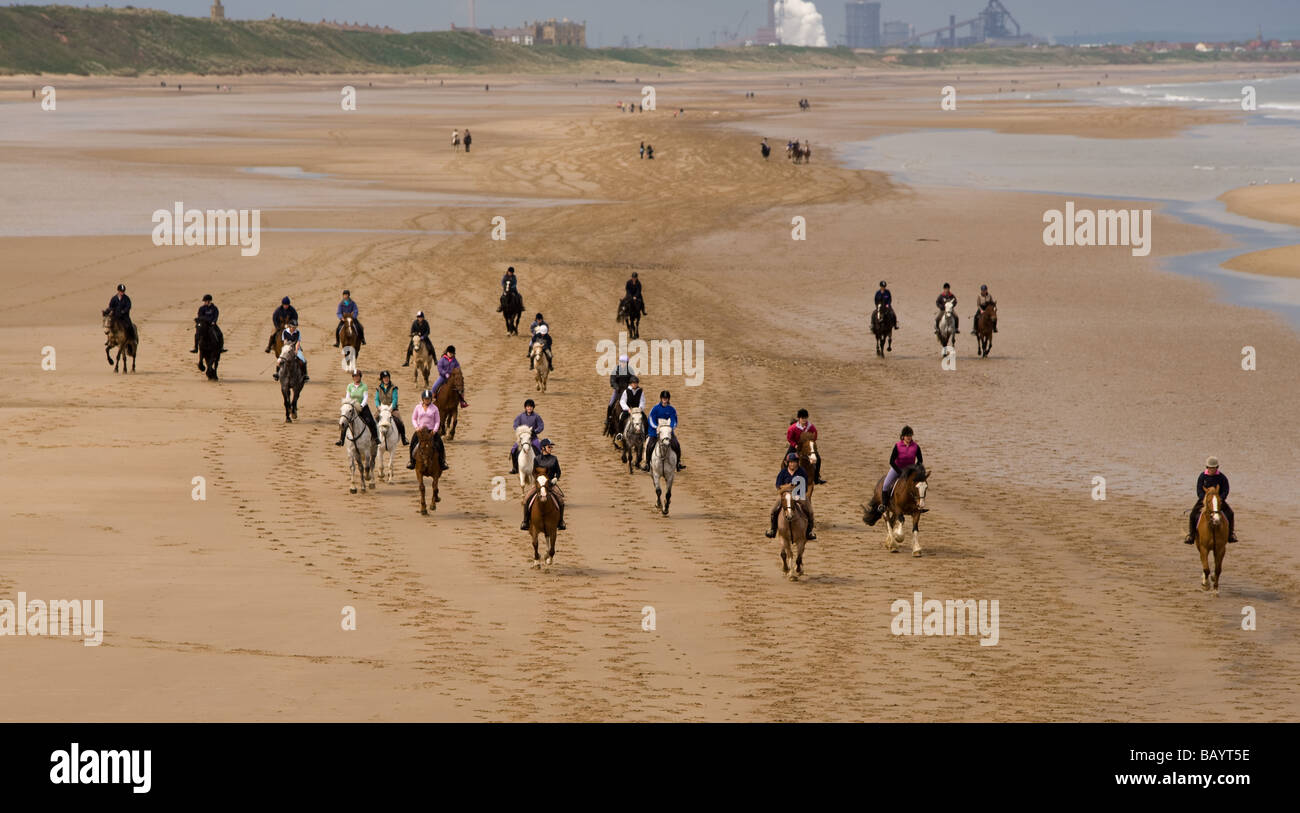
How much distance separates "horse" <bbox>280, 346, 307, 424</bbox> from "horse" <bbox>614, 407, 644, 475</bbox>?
643cm

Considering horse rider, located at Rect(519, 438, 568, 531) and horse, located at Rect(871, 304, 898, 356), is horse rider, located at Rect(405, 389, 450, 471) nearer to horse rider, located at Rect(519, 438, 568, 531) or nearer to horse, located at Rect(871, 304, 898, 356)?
horse rider, located at Rect(519, 438, 568, 531)

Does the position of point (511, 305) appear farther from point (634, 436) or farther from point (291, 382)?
point (634, 436)

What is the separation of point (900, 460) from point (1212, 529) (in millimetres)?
4023

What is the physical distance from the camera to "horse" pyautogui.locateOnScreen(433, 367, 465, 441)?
79.9 ft

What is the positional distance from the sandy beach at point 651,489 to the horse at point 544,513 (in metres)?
0.58

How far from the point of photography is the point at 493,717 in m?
13.8

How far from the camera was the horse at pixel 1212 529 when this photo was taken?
58.2 feet

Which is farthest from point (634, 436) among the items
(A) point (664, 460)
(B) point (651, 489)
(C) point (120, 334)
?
(C) point (120, 334)

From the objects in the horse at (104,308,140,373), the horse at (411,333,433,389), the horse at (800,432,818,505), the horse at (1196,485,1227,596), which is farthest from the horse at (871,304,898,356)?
the horse at (104,308,140,373)

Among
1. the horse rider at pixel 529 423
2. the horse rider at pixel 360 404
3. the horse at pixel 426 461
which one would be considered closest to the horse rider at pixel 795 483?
the horse rider at pixel 529 423

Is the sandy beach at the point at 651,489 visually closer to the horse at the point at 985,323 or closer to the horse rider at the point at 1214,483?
the horse at the point at 985,323

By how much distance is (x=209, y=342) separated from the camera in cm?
2998

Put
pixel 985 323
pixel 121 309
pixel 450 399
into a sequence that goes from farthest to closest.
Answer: pixel 985 323, pixel 121 309, pixel 450 399
